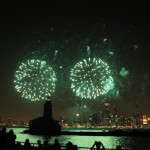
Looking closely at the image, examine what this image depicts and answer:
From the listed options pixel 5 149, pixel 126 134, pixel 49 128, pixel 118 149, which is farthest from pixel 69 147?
pixel 126 134

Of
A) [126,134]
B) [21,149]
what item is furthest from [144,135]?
[21,149]

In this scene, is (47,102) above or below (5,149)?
above

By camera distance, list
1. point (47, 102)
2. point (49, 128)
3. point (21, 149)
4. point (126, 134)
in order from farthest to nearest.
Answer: point (126, 134) < point (49, 128) < point (47, 102) < point (21, 149)

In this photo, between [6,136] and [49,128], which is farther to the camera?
[49,128]

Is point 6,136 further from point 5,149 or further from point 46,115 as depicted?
point 46,115

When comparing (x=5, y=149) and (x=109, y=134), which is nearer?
(x=5, y=149)

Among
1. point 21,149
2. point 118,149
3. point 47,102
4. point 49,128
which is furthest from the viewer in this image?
point 49,128

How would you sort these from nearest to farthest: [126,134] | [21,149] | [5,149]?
[5,149] < [21,149] < [126,134]

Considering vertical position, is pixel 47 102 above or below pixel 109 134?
above

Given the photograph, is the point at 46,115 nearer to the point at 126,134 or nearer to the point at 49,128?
the point at 49,128
